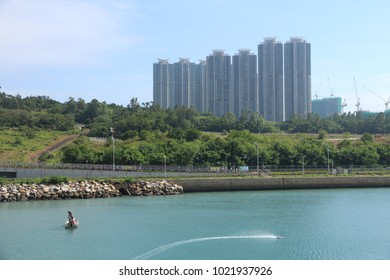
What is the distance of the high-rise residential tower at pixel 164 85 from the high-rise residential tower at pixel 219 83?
43.2 ft

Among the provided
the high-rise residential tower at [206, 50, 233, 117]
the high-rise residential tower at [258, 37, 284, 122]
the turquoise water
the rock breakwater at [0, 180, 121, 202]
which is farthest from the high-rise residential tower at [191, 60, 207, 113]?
the turquoise water

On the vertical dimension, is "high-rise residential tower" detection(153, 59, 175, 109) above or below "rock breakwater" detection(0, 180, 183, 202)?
above

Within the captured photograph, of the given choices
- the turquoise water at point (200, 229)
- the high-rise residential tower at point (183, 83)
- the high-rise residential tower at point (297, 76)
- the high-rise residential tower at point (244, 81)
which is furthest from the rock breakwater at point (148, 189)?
the high-rise residential tower at point (183, 83)

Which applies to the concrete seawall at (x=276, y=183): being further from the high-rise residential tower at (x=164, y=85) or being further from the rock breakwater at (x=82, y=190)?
the high-rise residential tower at (x=164, y=85)

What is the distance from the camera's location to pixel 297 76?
5699 inches

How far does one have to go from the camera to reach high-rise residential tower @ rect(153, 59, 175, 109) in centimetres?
15688

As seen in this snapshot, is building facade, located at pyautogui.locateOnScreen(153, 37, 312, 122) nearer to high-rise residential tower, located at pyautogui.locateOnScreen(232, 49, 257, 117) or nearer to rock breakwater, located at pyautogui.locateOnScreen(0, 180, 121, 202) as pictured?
high-rise residential tower, located at pyautogui.locateOnScreen(232, 49, 257, 117)

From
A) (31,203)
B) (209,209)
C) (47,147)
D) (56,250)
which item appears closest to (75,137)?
(47,147)

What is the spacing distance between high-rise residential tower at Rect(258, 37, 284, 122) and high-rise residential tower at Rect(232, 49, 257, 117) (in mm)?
2181

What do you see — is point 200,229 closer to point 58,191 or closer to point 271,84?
point 58,191

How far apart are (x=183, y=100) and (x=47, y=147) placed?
8137 cm

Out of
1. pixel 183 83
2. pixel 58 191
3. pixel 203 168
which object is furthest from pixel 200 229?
pixel 183 83

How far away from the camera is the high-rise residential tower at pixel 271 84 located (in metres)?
143

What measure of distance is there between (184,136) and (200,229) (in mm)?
51863
